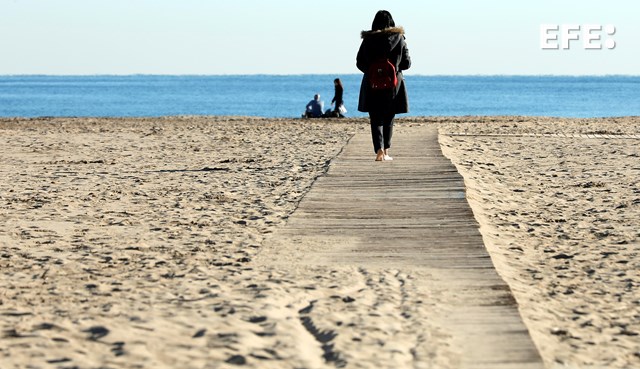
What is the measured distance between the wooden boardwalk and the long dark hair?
63.3 inches

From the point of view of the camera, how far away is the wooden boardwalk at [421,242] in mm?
4902

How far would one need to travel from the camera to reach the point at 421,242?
23.7 feet

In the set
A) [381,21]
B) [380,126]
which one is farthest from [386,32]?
[380,126]

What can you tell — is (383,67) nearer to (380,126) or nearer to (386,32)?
(386,32)

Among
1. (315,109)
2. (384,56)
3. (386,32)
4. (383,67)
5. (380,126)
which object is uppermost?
(386,32)

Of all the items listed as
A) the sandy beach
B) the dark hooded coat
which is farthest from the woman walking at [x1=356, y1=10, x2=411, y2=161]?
the sandy beach

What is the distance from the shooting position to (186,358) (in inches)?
181

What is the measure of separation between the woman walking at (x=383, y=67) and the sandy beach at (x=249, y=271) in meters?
1.19

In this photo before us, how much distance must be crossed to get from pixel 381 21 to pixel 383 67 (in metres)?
0.53

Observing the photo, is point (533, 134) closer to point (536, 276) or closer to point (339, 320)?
point (536, 276)

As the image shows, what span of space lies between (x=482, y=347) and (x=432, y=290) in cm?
114

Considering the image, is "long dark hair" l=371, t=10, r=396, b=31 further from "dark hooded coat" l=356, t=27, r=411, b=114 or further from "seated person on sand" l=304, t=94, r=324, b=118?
"seated person on sand" l=304, t=94, r=324, b=118

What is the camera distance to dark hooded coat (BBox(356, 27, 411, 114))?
12008 mm

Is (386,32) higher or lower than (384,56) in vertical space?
higher
